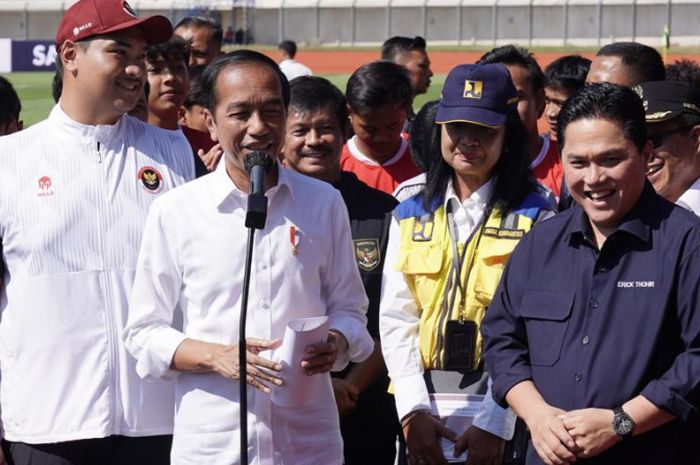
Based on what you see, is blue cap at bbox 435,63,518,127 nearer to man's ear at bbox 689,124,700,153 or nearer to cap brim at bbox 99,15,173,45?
man's ear at bbox 689,124,700,153

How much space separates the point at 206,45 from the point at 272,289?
18.6 feet

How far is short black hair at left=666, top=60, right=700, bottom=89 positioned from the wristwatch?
8.94ft

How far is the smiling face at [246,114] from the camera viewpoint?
3.91m

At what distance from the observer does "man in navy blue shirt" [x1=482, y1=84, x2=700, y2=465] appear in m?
3.56

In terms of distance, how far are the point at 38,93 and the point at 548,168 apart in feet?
81.9

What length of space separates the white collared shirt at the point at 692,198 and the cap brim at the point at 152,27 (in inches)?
80.7

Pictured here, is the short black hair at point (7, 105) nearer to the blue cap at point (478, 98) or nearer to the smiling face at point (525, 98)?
the blue cap at point (478, 98)

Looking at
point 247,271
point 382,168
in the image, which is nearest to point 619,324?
point 247,271

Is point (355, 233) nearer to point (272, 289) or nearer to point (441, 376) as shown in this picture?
point (441, 376)

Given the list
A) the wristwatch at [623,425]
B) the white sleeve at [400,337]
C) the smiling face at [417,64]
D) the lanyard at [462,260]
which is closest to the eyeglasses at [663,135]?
the lanyard at [462,260]

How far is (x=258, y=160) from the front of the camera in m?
3.68

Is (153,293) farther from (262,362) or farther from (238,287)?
(262,362)

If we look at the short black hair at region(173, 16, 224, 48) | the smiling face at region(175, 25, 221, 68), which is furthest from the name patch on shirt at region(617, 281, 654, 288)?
the short black hair at region(173, 16, 224, 48)

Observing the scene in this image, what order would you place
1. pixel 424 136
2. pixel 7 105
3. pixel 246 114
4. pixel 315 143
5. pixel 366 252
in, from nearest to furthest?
1. pixel 246 114
2. pixel 366 252
3. pixel 424 136
4. pixel 315 143
5. pixel 7 105
